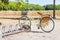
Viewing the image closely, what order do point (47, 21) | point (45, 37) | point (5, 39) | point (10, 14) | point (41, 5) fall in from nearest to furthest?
point (5, 39)
point (45, 37)
point (47, 21)
point (10, 14)
point (41, 5)

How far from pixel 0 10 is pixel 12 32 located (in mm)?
11145

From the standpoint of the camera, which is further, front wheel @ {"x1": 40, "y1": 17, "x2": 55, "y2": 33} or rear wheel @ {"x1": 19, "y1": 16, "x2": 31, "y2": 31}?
rear wheel @ {"x1": 19, "y1": 16, "x2": 31, "y2": 31}

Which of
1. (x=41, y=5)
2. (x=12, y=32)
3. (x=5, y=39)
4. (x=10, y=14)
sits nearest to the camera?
(x=5, y=39)

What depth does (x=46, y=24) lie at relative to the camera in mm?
10203

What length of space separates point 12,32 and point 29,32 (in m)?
0.86

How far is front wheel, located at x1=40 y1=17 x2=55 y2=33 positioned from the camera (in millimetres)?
10015

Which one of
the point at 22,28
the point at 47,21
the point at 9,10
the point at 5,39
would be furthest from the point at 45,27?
the point at 9,10

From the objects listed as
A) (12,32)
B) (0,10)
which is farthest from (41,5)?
(12,32)

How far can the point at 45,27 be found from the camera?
10.3 metres

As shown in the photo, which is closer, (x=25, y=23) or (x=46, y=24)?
(x=46, y=24)

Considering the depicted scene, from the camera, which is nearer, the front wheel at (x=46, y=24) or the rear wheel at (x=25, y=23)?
the front wheel at (x=46, y=24)

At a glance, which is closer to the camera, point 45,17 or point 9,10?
point 45,17

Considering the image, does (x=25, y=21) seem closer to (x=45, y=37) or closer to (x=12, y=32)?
(x=12, y=32)

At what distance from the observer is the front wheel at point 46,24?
32.9ft
